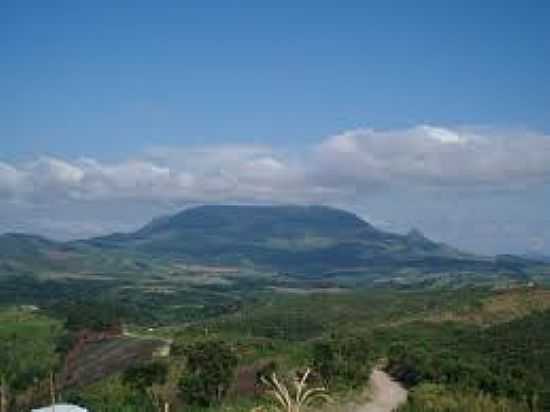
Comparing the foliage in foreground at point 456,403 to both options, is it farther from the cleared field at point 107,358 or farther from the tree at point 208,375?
the cleared field at point 107,358

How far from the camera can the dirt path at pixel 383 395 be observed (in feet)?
305

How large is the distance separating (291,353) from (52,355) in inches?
2486

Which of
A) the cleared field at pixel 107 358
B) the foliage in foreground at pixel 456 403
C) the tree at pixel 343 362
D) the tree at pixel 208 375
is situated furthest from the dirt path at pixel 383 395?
the cleared field at pixel 107 358

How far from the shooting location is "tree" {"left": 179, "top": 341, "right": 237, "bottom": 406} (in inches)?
3895

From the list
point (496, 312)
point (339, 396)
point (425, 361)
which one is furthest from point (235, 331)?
point (339, 396)

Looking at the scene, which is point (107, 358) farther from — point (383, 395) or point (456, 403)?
point (456, 403)

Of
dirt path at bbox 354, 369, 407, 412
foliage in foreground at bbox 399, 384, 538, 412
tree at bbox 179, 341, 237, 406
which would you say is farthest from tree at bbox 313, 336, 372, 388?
tree at bbox 179, 341, 237, 406

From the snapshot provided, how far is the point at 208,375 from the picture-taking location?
330 ft

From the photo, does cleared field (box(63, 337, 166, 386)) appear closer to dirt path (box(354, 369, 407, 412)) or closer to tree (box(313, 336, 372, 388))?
tree (box(313, 336, 372, 388))

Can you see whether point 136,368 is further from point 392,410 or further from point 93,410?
point 392,410

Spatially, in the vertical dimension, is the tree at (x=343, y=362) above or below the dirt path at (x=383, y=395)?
above

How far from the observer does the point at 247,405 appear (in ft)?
287

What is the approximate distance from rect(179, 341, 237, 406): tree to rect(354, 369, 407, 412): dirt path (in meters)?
15.1

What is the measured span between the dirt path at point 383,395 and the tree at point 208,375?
15128 mm
